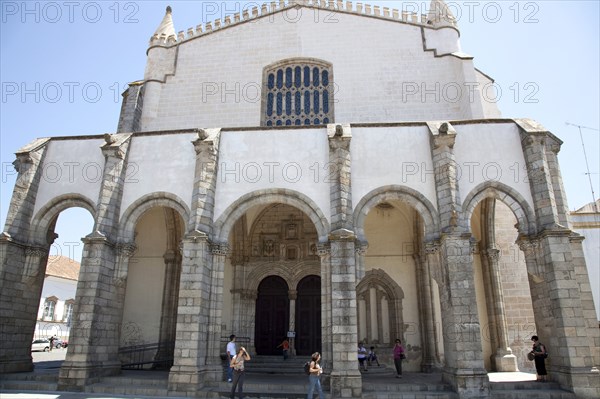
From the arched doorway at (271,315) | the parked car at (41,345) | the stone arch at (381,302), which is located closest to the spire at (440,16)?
the stone arch at (381,302)

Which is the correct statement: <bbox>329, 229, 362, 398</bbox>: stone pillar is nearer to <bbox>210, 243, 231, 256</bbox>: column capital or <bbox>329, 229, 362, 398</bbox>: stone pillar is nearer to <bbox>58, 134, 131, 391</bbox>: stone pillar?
<bbox>210, 243, 231, 256</bbox>: column capital

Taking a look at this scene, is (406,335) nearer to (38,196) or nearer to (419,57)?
(419,57)

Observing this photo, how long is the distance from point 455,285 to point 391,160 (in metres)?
4.04

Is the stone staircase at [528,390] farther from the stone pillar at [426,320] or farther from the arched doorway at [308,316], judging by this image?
the arched doorway at [308,316]

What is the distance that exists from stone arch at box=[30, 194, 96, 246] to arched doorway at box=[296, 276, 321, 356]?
8.25 meters

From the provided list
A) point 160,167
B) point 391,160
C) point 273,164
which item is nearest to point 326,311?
point 273,164

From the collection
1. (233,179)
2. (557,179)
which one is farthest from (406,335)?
(233,179)

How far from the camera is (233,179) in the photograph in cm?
1255

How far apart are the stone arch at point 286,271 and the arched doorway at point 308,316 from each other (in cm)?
32

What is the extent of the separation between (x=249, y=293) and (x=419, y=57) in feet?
40.3

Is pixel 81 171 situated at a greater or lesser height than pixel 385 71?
lesser

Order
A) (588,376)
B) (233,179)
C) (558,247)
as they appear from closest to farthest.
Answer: (588,376) < (558,247) < (233,179)

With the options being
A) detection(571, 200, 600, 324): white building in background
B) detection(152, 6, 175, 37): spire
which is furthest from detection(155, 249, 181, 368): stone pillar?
detection(571, 200, 600, 324): white building in background

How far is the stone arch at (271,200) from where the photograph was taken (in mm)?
11781
